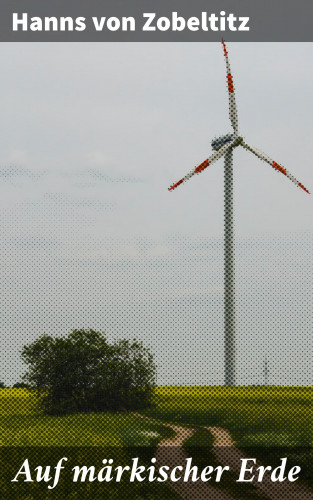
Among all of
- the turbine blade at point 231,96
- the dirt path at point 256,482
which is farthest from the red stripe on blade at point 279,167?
the dirt path at point 256,482

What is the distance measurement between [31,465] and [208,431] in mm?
21283

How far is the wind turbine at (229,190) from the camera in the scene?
258 feet

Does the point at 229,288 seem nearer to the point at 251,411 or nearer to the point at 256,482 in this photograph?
the point at 251,411

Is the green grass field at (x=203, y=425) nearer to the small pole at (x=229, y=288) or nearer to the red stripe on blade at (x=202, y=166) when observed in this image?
the small pole at (x=229, y=288)

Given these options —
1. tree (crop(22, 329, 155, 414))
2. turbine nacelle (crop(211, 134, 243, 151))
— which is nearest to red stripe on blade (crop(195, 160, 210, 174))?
turbine nacelle (crop(211, 134, 243, 151))

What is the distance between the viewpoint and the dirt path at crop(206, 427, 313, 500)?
34562mm

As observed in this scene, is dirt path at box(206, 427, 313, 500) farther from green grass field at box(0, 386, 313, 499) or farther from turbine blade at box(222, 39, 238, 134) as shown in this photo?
turbine blade at box(222, 39, 238, 134)

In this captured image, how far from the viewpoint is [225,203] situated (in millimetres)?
87312

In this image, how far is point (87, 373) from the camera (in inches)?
2948

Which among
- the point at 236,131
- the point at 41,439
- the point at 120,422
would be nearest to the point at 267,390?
the point at 120,422

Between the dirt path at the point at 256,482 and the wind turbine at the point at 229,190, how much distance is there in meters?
20.1

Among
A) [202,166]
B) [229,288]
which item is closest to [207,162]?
[202,166]

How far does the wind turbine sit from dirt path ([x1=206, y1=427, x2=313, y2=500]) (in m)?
20.1

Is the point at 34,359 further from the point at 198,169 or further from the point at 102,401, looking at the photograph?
the point at 198,169
